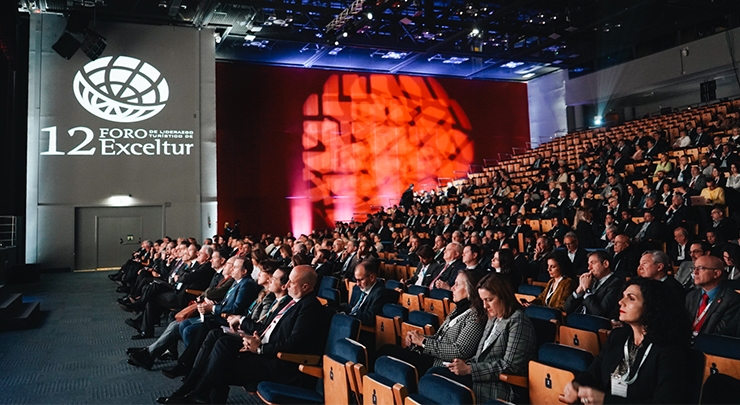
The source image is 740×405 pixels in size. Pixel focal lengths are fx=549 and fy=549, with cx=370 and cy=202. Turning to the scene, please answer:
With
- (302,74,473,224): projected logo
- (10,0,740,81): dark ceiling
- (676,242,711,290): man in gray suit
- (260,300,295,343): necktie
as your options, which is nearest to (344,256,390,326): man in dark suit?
(260,300,295,343): necktie

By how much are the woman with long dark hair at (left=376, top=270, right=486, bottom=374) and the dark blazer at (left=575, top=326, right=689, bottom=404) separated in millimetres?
780

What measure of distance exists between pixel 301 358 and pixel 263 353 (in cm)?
26

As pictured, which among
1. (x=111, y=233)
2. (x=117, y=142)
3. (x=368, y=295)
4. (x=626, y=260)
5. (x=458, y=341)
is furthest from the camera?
(x=111, y=233)

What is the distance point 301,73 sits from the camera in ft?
57.2

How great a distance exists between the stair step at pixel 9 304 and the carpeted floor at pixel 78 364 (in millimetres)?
335

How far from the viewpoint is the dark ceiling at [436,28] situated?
13.6 metres

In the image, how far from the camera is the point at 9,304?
6.62 m

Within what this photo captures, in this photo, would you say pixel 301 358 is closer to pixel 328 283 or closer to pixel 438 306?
pixel 438 306

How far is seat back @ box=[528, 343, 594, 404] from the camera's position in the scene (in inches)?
94.6

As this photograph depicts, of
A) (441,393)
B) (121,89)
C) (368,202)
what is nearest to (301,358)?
(441,393)

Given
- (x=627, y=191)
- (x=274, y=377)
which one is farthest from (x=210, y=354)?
(x=627, y=191)

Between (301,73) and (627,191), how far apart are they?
36.7 ft

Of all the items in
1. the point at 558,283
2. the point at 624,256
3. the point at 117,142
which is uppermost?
the point at 117,142

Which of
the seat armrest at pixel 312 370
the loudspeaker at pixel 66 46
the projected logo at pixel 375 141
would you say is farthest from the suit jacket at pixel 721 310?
the projected logo at pixel 375 141
